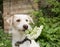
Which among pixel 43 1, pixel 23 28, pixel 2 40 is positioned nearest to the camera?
pixel 23 28

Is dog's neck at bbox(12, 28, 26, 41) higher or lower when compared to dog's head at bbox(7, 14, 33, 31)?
lower

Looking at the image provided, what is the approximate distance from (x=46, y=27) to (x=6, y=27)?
2348 millimetres

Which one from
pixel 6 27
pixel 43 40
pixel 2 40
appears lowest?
pixel 6 27

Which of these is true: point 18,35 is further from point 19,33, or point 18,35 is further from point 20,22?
point 20,22

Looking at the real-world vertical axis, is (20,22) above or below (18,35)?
above

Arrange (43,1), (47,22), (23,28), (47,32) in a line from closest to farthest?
(23,28)
(47,32)
(47,22)
(43,1)

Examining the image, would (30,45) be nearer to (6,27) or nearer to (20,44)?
(20,44)

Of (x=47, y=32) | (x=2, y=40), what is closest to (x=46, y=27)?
(x=47, y=32)

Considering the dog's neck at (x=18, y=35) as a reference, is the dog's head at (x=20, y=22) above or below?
above

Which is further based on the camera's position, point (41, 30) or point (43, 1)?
point (43, 1)

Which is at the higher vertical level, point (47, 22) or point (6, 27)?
point (47, 22)

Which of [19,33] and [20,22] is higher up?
[20,22]

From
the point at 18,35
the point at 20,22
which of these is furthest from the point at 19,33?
the point at 20,22

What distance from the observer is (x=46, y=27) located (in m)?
3.80
